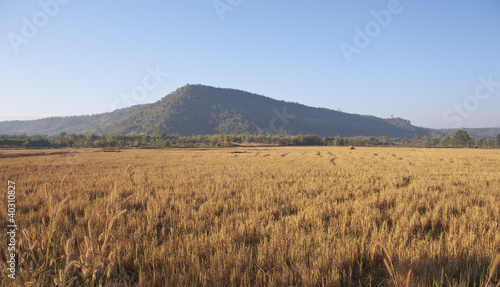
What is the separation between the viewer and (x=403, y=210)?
559 cm

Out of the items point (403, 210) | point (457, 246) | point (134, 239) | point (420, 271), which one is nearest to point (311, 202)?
point (403, 210)

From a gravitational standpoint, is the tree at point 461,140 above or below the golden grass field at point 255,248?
above

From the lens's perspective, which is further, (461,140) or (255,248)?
(461,140)

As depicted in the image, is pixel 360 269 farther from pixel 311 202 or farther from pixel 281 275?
pixel 311 202

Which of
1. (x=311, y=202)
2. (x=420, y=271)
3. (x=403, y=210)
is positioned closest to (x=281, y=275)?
(x=420, y=271)

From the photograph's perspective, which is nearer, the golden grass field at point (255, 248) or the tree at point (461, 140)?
the golden grass field at point (255, 248)

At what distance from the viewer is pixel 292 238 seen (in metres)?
3.74

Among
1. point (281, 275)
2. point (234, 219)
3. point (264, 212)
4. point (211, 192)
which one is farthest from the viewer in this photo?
point (211, 192)

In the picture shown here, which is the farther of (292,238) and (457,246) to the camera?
(292,238)

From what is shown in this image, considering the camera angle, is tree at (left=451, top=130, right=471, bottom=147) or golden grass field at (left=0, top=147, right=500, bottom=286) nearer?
golden grass field at (left=0, top=147, right=500, bottom=286)

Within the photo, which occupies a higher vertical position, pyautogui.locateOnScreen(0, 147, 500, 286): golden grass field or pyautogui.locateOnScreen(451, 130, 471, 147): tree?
pyautogui.locateOnScreen(451, 130, 471, 147): tree

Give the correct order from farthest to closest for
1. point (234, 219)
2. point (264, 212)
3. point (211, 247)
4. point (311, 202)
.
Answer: point (311, 202), point (264, 212), point (234, 219), point (211, 247)

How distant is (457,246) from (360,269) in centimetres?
179

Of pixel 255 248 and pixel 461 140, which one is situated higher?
pixel 461 140
